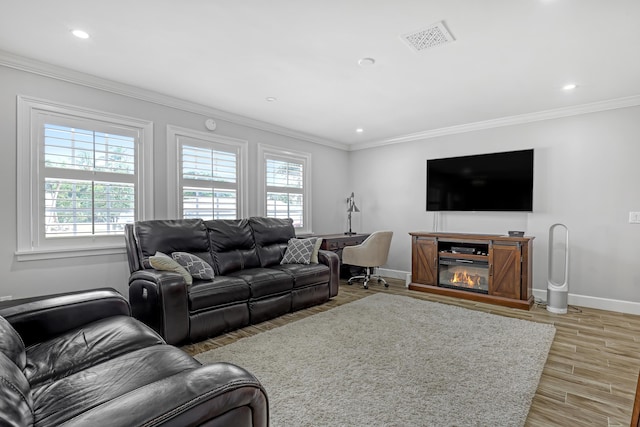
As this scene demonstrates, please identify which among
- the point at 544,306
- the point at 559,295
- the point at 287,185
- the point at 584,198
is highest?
the point at 287,185

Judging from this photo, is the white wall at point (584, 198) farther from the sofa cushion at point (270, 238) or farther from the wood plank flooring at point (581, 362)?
the sofa cushion at point (270, 238)

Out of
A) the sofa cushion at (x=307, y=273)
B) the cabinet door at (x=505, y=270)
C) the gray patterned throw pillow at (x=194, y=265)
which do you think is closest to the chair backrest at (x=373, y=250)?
the sofa cushion at (x=307, y=273)

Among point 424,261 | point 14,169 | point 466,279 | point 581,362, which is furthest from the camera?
point 424,261

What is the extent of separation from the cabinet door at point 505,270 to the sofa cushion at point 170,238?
358cm

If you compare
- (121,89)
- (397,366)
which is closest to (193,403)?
(397,366)

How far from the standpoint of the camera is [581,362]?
8.52 feet

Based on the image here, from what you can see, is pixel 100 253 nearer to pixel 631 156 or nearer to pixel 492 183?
pixel 492 183

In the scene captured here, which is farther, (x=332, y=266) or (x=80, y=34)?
(x=332, y=266)

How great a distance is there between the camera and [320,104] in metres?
4.16

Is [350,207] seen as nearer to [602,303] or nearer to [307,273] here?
[307,273]

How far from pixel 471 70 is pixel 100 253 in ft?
13.5

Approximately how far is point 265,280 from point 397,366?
5.26 feet

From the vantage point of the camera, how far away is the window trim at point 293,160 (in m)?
5.05

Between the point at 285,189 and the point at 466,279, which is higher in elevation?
the point at 285,189
